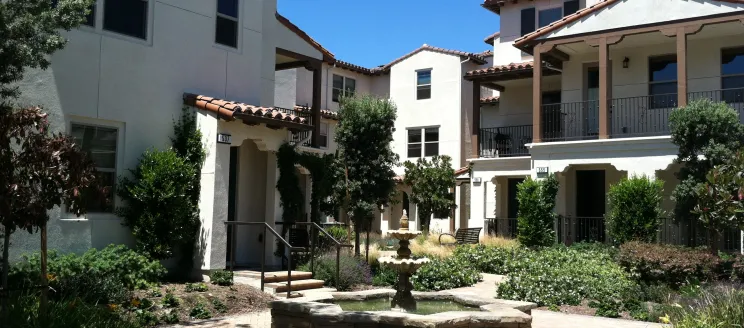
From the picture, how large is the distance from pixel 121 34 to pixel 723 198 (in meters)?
12.0

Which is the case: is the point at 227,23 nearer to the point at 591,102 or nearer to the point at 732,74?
the point at 591,102

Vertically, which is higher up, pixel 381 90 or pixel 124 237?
pixel 381 90

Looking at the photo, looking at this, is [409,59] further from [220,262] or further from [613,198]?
[220,262]

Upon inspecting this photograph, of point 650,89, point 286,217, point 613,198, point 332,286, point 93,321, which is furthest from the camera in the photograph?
point 650,89

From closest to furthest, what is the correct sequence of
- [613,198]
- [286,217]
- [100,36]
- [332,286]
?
[100,36]
[332,286]
[286,217]
[613,198]

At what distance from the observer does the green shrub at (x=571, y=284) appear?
12836mm

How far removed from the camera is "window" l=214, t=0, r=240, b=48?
15.2 metres

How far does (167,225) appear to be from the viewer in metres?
12.9

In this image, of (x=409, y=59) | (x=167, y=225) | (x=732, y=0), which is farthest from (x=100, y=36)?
(x=409, y=59)

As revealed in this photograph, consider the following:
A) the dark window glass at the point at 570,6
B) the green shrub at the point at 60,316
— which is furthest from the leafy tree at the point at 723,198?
the dark window glass at the point at 570,6

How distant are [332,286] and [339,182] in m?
3.35

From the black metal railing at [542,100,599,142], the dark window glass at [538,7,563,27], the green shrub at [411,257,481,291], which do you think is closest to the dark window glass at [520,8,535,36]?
the dark window glass at [538,7,563,27]

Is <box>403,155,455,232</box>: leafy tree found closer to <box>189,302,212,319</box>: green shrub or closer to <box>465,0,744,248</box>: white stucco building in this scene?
<box>465,0,744,248</box>: white stucco building

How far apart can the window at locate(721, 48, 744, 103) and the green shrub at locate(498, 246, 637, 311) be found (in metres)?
8.05
